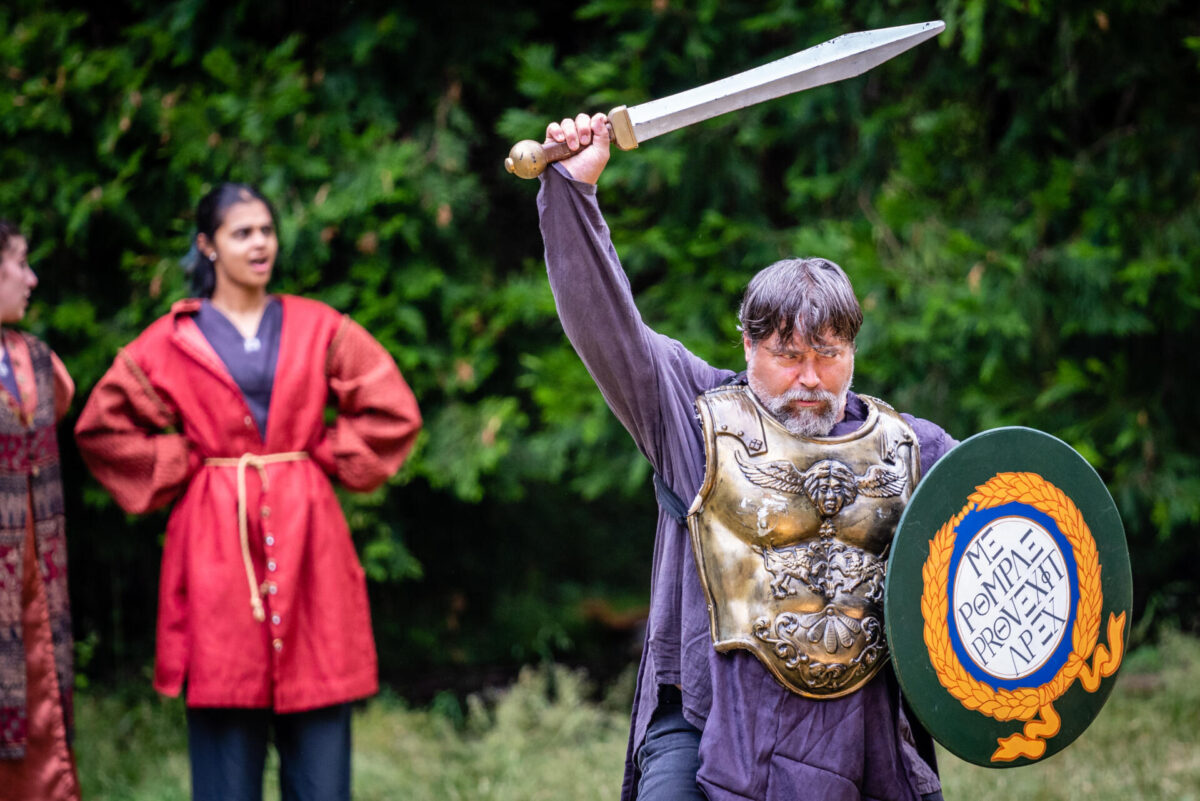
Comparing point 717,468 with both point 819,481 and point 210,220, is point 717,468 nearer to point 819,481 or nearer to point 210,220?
point 819,481

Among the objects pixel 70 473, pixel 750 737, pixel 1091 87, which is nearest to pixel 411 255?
pixel 70 473

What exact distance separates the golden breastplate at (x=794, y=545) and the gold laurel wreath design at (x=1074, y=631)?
0.11m

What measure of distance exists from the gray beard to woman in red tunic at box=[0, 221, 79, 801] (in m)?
2.03

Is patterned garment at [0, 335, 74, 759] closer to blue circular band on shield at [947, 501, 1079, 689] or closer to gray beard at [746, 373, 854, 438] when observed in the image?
gray beard at [746, 373, 854, 438]

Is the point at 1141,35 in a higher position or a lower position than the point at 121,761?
higher

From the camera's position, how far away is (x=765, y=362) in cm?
210

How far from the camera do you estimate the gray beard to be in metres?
2.09

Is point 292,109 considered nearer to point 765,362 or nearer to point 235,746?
point 235,746

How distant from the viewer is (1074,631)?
2.09m

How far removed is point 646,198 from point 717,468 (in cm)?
300

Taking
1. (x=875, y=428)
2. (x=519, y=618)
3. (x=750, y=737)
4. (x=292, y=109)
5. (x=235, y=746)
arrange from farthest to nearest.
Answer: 1. (x=519, y=618)
2. (x=292, y=109)
3. (x=235, y=746)
4. (x=875, y=428)
5. (x=750, y=737)

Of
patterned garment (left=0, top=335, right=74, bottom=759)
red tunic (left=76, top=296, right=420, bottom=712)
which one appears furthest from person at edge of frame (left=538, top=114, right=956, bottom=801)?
patterned garment (left=0, top=335, right=74, bottom=759)

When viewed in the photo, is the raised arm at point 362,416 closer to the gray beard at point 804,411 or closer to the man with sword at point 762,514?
the man with sword at point 762,514

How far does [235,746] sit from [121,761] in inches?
63.9
